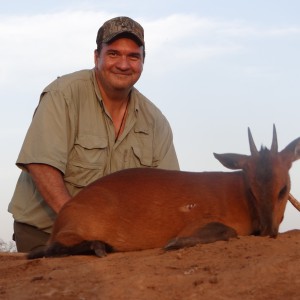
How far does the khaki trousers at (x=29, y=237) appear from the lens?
9.26 metres

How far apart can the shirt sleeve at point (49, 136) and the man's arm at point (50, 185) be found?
0.24 ft

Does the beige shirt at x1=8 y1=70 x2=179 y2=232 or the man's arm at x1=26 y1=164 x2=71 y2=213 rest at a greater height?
the beige shirt at x1=8 y1=70 x2=179 y2=232

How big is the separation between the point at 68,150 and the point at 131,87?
1.19 metres

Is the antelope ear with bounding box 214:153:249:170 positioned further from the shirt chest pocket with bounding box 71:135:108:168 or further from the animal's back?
the shirt chest pocket with bounding box 71:135:108:168

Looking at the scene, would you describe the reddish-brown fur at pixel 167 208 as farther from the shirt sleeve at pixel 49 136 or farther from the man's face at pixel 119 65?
the man's face at pixel 119 65

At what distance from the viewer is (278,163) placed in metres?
7.43

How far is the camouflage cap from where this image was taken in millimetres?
9312

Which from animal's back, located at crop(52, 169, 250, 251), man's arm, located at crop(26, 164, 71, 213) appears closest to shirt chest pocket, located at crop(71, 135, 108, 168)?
man's arm, located at crop(26, 164, 71, 213)

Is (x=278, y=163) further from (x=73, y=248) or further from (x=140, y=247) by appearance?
(x=73, y=248)

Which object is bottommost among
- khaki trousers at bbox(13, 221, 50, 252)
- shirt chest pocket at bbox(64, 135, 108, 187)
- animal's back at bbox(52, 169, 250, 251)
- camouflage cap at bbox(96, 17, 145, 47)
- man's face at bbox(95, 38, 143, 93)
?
khaki trousers at bbox(13, 221, 50, 252)

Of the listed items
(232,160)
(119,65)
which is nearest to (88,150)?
(119,65)

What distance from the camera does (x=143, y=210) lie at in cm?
736

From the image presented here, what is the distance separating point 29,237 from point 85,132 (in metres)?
1.40

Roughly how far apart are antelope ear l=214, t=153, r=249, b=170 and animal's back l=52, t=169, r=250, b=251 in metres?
0.34
